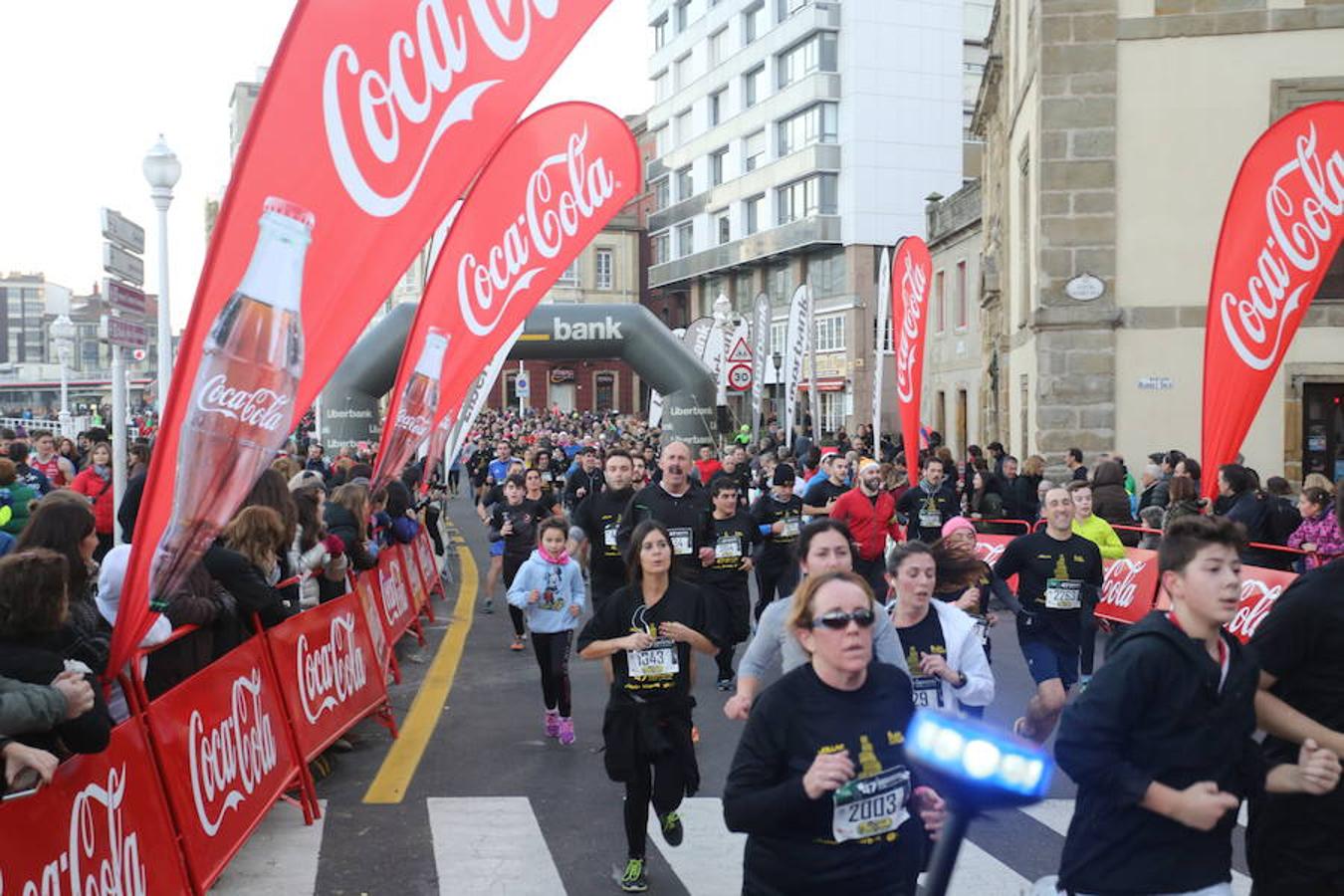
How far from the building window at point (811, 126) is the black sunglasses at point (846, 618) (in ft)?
164

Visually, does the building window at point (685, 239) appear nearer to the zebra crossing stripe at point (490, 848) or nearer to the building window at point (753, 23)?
the building window at point (753, 23)

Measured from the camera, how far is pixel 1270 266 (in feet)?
33.9

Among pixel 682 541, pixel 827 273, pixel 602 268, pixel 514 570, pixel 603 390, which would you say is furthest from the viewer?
pixel 603 390

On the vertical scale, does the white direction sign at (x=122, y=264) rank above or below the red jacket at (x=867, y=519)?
above

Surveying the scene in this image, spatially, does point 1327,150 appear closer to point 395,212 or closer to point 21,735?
point 395,212

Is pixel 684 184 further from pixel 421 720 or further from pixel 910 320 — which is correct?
pixel 421 720

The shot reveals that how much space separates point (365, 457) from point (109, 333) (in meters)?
10.6

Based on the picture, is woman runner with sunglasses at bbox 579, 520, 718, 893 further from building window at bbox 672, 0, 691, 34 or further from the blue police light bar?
building window at bbox 672, 0, 691, 34

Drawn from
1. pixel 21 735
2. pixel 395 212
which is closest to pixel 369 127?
pixel 395 212

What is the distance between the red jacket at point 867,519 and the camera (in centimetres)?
1120

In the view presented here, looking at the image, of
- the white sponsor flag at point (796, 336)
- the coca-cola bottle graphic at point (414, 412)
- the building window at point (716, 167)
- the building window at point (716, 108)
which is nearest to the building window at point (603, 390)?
the building window at point (716, 167)

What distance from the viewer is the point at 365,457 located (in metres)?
20.7

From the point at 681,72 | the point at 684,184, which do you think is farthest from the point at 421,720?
the point at 681,72

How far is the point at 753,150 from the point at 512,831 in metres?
54.3
